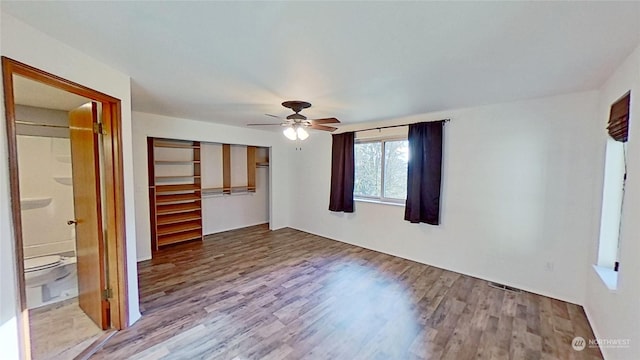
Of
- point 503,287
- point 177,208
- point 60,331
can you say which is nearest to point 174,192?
point 177,208

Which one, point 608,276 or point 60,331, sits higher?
point 608,276

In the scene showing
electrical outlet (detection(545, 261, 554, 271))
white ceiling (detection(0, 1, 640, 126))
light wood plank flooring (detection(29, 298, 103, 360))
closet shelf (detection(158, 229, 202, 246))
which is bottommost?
light wood plank flooring (detection(29, 298, 103, 360))

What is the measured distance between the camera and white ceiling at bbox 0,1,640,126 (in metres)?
1.35

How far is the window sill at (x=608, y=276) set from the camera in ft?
6.64

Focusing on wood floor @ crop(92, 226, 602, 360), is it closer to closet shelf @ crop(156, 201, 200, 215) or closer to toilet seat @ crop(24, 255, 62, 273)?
toilet seat @ crop(24, 255, 62, 273)

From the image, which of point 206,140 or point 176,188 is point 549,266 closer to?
point 206,140

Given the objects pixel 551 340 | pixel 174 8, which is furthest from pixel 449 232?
pixel 174 8

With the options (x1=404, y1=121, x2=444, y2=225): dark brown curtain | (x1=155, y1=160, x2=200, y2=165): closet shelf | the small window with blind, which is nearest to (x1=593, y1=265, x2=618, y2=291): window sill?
the small window with blind

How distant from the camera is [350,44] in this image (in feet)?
5.69

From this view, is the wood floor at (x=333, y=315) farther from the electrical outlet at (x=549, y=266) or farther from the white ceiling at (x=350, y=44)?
the white ceiling at (x=350, y=44)

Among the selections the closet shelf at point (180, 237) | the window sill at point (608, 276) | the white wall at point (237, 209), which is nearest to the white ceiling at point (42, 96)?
the closet shelf at point (180, 237)

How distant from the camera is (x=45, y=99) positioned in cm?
299

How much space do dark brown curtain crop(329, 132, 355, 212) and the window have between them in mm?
176

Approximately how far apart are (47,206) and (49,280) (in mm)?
1232
